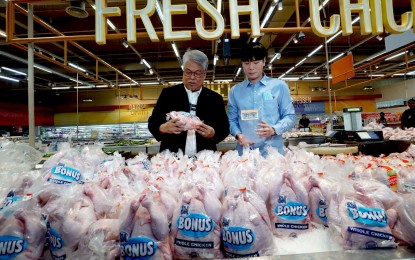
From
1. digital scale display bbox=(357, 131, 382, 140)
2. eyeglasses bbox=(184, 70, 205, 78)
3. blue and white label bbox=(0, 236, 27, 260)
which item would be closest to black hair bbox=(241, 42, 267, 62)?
eyeglasses bbox=(184, 70, 205, 78)

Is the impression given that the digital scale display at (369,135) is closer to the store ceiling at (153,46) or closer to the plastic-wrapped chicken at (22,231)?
the store ceiling at (153,46)

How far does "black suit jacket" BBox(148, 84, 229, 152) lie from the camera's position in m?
2.34

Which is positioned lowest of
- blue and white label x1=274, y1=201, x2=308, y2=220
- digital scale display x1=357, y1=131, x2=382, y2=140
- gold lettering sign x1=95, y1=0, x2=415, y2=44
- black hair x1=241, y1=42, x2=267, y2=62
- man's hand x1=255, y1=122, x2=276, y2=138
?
blue and white label x1=274, y1=201, x2=308, y2=220

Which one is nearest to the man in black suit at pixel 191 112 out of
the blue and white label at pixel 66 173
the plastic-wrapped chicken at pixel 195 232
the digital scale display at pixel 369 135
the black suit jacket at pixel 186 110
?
the black suit jacket at pixel 186 110

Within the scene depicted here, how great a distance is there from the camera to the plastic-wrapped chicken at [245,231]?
763 mm

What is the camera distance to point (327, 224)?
0.92 metres

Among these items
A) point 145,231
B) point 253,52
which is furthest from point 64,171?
point 253,52

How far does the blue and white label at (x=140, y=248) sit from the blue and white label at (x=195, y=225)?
0.30ft

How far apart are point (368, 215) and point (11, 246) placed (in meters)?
1.03

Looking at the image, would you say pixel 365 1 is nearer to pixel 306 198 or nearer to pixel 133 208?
pixel 306 198

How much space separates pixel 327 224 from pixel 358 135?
3.76 meters

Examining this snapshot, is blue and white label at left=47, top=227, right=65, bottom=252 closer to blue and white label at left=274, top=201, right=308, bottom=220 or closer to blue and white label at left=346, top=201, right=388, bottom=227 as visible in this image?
blue and white label at left=274, top=201, right=308, bottom=220

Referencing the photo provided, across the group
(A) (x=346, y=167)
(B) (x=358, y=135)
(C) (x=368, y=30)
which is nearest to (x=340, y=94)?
(B) (x=358, y=135)

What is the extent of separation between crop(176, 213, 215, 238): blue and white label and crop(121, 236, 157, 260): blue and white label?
0.30ft
